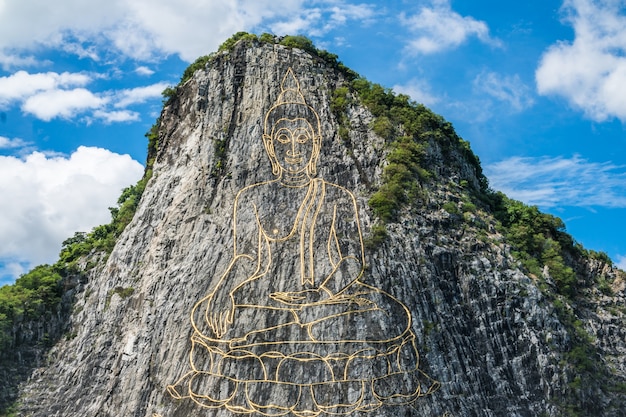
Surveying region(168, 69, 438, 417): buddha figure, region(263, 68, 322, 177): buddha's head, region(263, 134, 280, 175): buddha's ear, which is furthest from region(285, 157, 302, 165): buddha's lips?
region(168, 69, 438, 417): buddha figure

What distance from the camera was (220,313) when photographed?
19.0 m

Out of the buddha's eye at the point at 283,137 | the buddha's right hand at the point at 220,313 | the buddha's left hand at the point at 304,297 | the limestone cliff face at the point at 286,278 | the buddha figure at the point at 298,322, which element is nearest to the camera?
the buddha figure at the point at 298,322

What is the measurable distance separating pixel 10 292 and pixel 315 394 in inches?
446

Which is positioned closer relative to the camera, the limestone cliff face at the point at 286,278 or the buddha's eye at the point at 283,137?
the limestone cliff face at the point at 286,278

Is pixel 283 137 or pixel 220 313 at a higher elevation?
pixel 283 137

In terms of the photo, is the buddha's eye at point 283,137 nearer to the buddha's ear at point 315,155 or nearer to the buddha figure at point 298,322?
the buddha's ear at point 315,155

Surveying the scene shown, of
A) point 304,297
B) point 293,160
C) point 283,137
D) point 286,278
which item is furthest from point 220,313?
point 283,137

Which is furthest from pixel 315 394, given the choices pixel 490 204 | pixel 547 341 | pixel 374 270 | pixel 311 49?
pixel 311 49

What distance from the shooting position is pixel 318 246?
66.0 feet

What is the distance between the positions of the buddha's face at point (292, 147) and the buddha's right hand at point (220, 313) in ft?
16.1

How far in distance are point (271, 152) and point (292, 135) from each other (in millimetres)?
904

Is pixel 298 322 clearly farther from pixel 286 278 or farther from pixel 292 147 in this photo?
pixel 292 147

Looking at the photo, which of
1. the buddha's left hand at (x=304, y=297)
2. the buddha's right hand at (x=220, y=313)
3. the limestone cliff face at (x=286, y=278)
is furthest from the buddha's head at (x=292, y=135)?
the buddha's right hand at (x=220, y=313)

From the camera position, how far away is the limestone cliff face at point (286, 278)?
18391 mm
